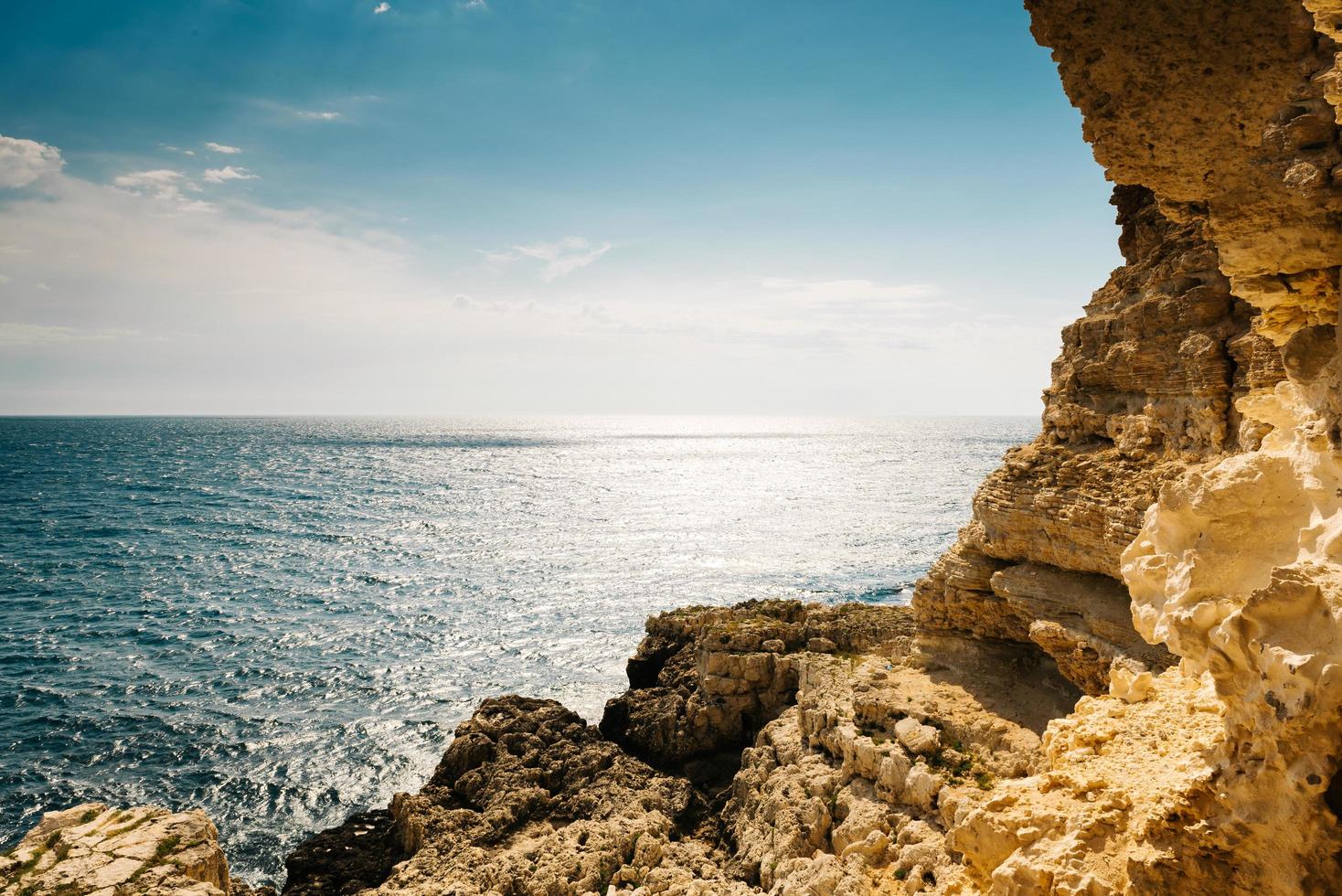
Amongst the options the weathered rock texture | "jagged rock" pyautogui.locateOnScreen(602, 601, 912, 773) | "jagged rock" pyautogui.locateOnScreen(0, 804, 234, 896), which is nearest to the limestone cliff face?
the weathered rock texture

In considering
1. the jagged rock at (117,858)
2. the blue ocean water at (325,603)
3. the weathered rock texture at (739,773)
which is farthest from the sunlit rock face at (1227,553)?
the blue ocean water at (325,603)

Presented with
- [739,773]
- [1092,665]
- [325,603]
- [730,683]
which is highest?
[1092,665]

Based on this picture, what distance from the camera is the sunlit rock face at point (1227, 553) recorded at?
6.06m

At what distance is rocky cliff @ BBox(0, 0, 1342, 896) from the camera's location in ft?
21.7

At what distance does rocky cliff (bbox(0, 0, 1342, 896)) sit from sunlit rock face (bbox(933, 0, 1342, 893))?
3 centimetres

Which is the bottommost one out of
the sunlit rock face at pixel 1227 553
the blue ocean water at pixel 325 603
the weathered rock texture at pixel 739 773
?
the blue ocean water at pixel 325 603

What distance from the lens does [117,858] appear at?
13.0 m

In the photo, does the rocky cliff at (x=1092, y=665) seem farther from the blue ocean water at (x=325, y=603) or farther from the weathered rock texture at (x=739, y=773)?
the blue ocean water at (x=325, y=603)

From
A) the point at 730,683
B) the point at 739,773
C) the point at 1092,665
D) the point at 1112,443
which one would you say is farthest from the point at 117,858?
the point at 1112,443

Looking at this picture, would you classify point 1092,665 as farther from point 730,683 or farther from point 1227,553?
point 730,683

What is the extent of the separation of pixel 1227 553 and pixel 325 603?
4867 centimetres

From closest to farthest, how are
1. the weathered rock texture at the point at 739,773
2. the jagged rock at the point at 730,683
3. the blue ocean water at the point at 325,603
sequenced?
1. the weathered rock texture at the point at 739,773
2. the jagged rock at the point at 730,683
3. the blue ocean water at the point at 325,603

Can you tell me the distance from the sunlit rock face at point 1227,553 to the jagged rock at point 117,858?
13.5 m

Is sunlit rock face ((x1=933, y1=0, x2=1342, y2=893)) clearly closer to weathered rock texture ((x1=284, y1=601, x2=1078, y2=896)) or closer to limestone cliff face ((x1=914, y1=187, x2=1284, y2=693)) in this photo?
weathered rock texture ((x1=284, y1=601, x2=1078, y2=896))
